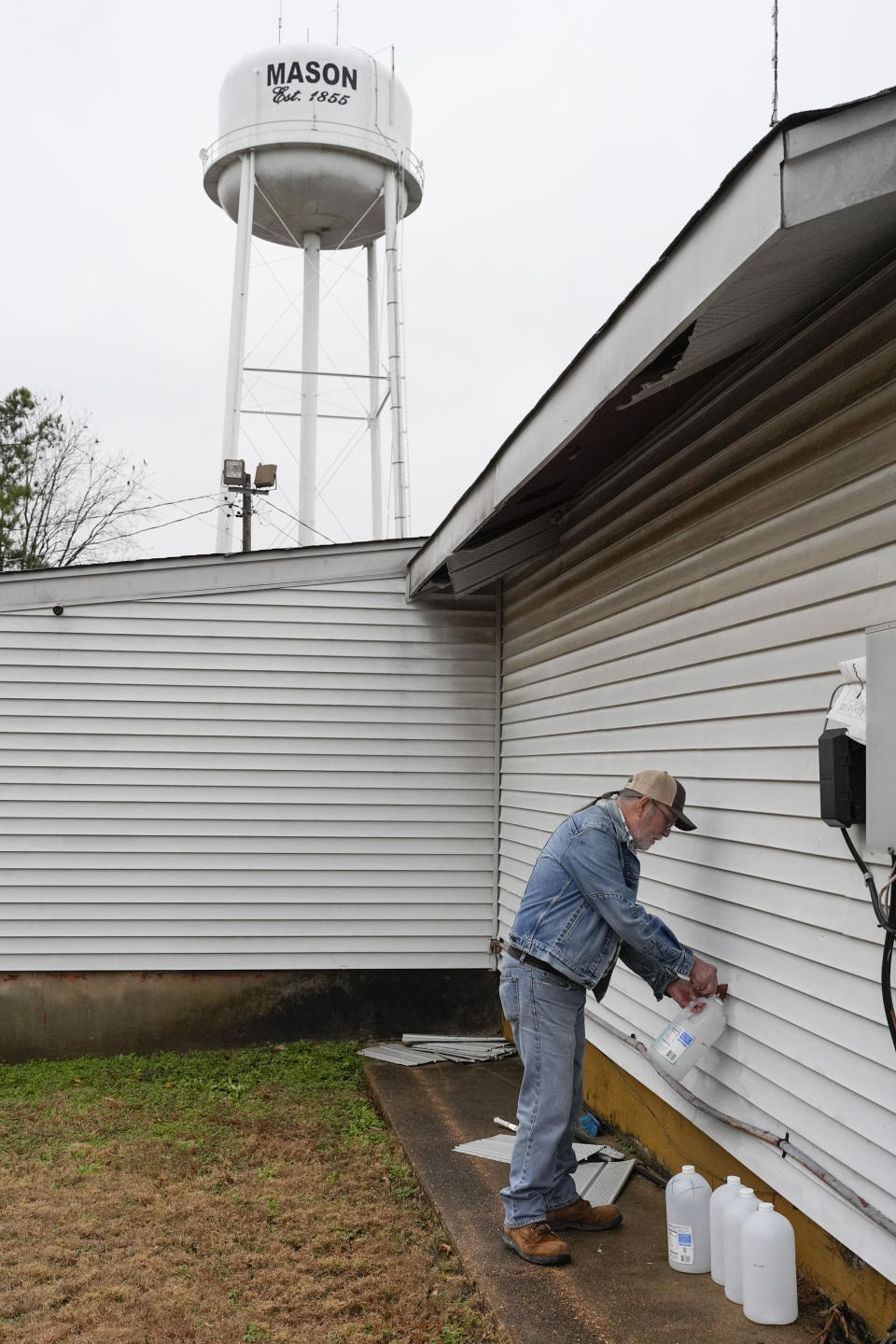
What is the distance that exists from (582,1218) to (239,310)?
11241 mm

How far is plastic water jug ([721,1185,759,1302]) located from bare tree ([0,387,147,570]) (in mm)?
24171

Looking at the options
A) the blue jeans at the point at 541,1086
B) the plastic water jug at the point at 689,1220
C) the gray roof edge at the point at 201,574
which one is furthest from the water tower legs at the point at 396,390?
the plastic water jug at the point at 689,1220

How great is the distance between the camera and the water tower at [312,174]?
45.0 ft

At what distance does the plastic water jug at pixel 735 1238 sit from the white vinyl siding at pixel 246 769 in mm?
4143

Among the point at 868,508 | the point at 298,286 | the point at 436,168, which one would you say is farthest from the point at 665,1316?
the point at 436,168

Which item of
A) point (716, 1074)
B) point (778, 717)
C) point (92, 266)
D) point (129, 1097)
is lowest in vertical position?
point (129, 1097)

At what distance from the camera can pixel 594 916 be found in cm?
417

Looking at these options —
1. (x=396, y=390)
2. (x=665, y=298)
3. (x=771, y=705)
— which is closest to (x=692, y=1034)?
(x=771, y=705)

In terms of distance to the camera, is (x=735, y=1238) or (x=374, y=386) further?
(x=374, y=386)

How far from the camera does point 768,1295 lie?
135 inches

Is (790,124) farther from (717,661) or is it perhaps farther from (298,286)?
(298,286)

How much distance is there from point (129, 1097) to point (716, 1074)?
3.74m

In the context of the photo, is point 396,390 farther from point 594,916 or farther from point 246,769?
point 594,916

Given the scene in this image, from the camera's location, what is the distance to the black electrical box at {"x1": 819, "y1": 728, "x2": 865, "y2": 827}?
3121mm
